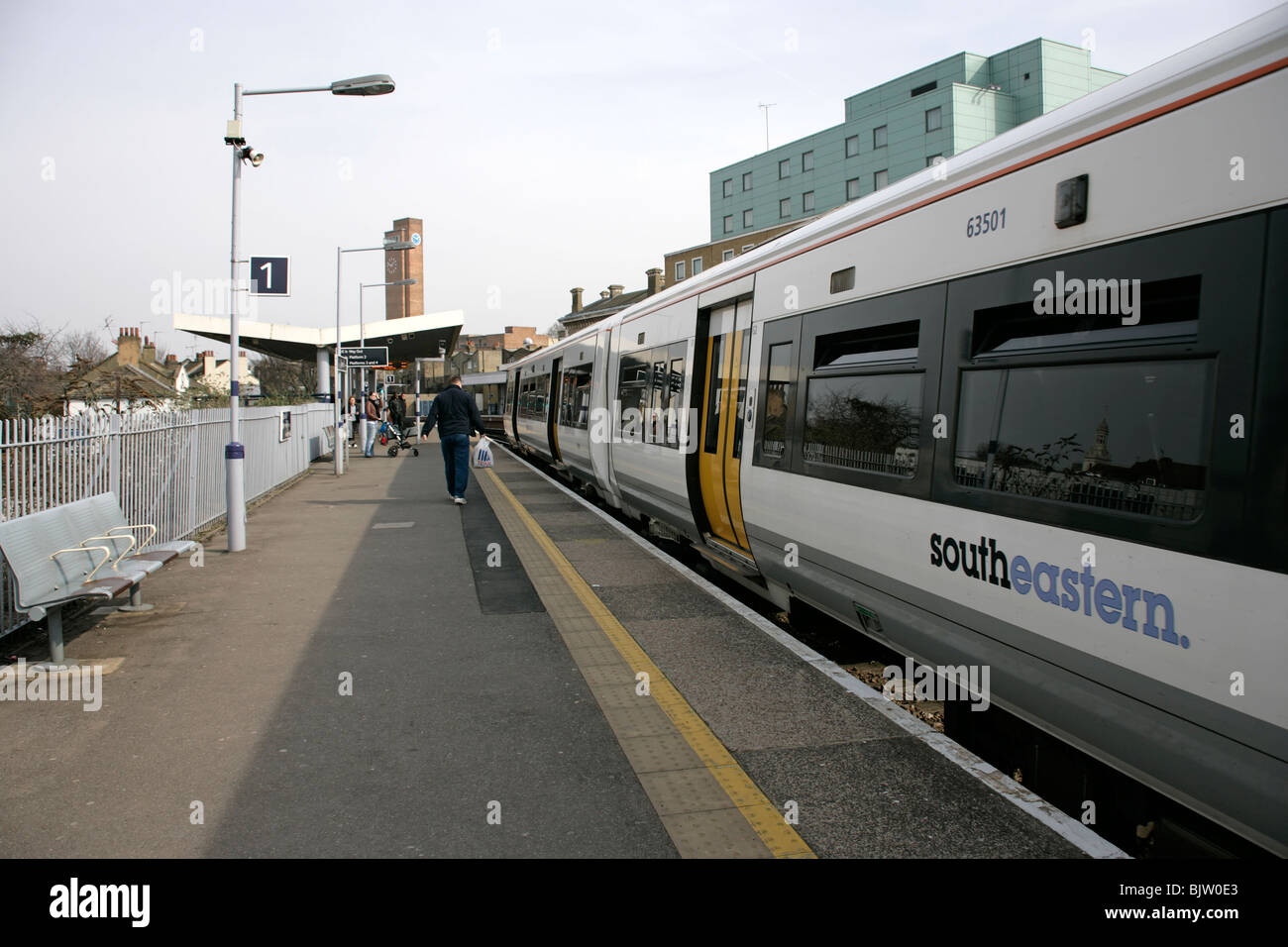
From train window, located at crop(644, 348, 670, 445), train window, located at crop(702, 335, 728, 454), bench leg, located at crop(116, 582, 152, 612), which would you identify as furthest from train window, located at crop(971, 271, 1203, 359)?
bench leg, located at crop(116, 582, 152, 612)

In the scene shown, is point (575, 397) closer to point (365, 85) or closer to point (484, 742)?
point (365, 85)

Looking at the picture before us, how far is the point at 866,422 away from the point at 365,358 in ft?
64.6

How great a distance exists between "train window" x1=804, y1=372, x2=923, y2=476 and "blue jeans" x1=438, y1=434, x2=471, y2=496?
27.4ft

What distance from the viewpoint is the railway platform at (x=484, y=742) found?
132 inches

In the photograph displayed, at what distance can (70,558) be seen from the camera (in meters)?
5.99

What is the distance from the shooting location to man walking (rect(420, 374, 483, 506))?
522 inches

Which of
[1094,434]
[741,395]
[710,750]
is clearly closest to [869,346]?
[1094,434]

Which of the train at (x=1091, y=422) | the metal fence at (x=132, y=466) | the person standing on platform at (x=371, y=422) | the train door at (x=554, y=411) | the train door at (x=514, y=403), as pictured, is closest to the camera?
the train at (x=1091, y=422)

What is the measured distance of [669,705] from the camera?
15.4 ft

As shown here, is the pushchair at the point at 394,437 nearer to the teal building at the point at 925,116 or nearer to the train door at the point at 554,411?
the train door at the point at 554,411

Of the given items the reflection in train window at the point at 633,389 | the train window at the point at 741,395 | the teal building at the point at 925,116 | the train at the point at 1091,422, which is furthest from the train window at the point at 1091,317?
the teal building at the point at 925,116

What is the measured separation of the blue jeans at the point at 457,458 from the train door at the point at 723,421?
584 centimetres
